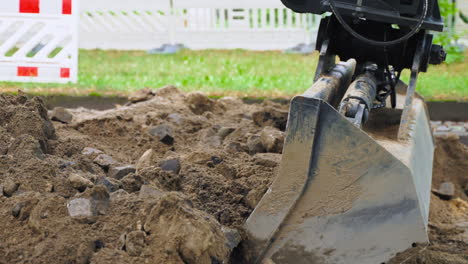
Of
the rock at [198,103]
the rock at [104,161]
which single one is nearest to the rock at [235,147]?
the rock at [104,161]

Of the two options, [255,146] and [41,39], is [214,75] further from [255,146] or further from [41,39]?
[255,146]

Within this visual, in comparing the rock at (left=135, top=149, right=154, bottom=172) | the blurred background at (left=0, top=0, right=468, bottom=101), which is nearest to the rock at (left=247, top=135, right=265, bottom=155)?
the rock at (left=135, top=149, right=154, bottom=172)

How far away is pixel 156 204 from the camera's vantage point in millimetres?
3234

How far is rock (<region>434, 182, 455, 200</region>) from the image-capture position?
213 inches

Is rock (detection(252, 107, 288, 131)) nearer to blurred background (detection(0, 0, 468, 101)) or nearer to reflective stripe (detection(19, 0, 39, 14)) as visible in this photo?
reflective stripe (detection(19, 0, 39, 14))

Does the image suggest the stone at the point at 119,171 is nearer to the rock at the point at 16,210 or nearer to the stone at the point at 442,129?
the rock at the point at 16,210

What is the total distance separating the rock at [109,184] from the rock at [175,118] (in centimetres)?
179

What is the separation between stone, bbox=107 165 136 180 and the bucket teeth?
0.78m

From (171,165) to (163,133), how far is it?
3.34ft

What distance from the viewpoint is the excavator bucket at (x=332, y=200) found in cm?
334

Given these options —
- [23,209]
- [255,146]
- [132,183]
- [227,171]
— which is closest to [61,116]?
[255,146]

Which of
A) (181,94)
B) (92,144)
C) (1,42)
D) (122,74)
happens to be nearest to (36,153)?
(92,144)

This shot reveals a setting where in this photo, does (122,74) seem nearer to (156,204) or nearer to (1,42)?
(1,42)

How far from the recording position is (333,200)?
3406mm
